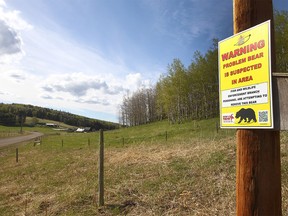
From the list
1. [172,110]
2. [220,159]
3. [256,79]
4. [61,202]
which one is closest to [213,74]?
[172,110]

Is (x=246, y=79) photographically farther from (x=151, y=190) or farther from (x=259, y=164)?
(x=151, y=190)

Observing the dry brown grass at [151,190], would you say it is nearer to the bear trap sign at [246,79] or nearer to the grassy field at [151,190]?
the grassy field at [151,190]

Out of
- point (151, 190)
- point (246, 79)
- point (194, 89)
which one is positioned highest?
point (194, 89)

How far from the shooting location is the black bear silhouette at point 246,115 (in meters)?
2.20

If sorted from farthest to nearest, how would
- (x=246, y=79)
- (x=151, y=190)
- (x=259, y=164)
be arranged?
(x=151, y=190)
(x=246, y=79)
(x=259, y=164)

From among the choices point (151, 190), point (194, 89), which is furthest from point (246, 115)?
point (194, 89)

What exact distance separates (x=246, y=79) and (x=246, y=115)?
32cm

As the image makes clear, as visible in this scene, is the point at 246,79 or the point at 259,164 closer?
the point at 259,164

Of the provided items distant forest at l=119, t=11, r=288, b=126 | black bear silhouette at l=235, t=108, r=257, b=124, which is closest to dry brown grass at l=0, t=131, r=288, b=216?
black bear silhouette at l=235, t=108, r=257, b=124

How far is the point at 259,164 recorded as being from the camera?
213 cm

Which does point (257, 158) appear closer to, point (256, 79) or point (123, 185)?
point (256, 79)

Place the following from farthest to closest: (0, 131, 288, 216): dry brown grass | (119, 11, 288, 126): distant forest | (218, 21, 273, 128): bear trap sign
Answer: (119, 11, 288, 126): distant forest
(0, 131, 288, 216): dry brown grass
(218, 21, 273, 128): bear trap sign

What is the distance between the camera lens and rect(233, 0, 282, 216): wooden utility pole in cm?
213

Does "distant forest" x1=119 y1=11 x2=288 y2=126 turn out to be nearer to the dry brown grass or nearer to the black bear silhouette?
the dry brown grass
